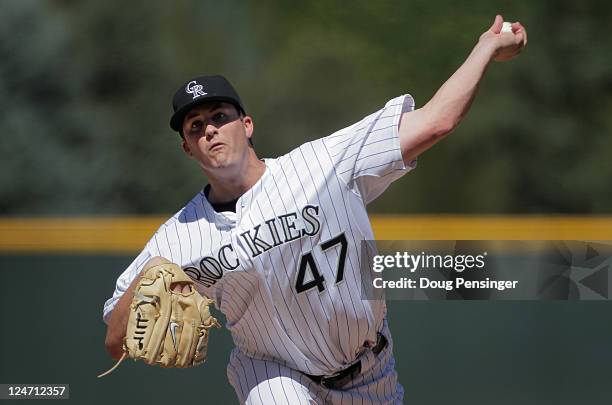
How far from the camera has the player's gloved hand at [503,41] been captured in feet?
7.09

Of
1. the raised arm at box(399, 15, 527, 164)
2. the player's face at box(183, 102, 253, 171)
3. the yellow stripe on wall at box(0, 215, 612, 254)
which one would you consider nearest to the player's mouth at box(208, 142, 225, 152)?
the player's face at box(183, 102, 253, 171)

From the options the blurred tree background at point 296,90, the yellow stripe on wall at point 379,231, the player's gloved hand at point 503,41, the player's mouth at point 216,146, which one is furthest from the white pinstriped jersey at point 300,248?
the blurred tree background at point 296,90

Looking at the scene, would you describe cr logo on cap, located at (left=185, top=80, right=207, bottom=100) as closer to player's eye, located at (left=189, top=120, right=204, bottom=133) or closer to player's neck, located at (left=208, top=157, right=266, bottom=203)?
player's eye, located at (left=189, top=120, right=204, bottom=133)

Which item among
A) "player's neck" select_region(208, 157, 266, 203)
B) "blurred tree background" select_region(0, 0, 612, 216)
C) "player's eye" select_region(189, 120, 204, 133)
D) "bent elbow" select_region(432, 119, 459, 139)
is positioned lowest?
"bent elbow" select_region(432, 119, 459, 139)

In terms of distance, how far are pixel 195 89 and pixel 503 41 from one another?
0.73 meters

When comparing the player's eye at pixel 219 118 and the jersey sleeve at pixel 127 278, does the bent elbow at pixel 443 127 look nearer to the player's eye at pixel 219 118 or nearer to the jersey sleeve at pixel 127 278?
the player's eye at pixel 219 118

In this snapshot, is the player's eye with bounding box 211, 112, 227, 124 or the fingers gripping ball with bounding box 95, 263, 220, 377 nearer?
the fingers gripping ball with bounding box 95, 263, 220, 377

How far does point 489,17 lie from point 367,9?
0.76m

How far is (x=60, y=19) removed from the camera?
599cm

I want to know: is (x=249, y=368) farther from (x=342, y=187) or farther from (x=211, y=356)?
(x=211, y=356)

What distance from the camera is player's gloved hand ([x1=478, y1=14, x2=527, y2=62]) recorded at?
2.16 meters

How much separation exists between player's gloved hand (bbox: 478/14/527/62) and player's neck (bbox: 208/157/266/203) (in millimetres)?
621

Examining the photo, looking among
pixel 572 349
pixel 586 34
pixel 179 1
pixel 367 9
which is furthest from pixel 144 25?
pixel 572 349

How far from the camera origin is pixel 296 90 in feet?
19.9
